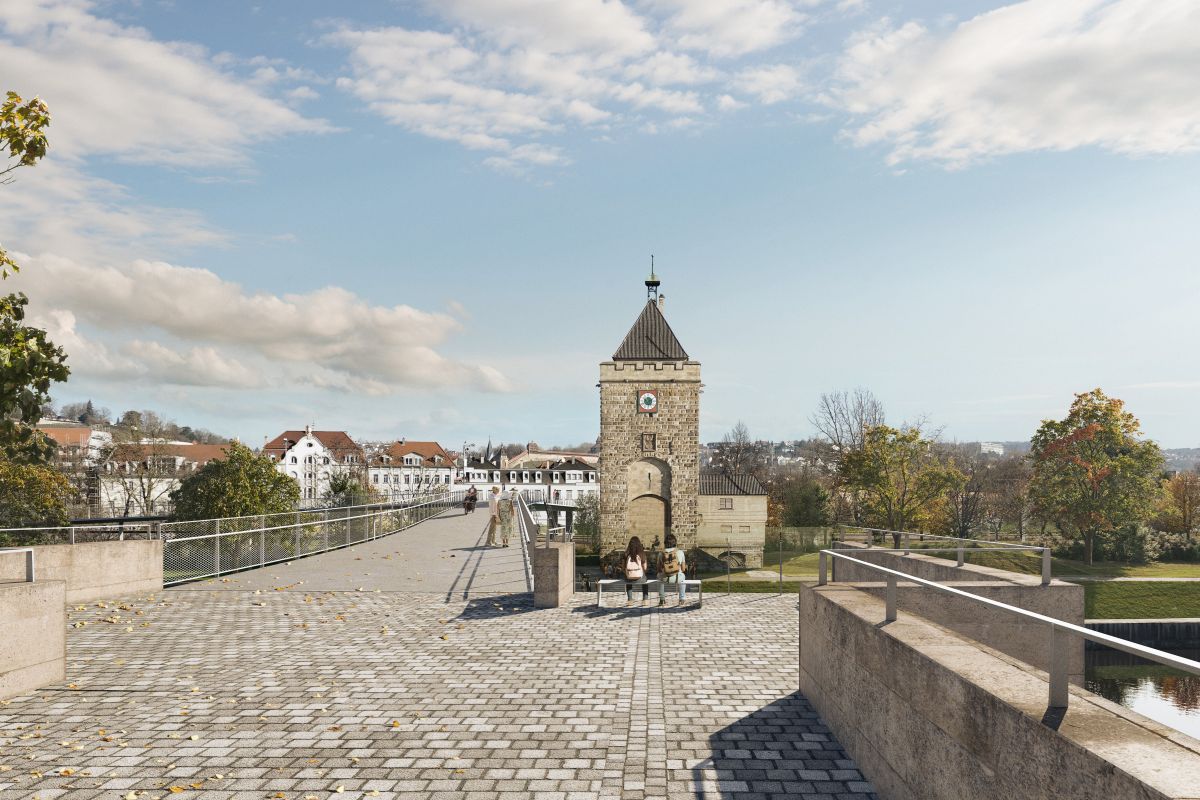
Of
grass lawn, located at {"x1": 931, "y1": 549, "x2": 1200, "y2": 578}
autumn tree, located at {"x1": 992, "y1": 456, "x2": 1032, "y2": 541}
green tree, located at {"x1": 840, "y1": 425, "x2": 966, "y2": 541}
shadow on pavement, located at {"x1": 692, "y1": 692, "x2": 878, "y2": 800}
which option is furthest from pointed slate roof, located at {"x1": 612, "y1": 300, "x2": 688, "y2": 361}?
shadow on pavement, located at {"x1": 692, "y1": 692, "x2": 878, "y2": 800}

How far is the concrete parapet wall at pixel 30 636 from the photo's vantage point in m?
8.84

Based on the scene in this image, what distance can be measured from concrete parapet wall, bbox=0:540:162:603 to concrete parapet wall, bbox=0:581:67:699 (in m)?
Result: 4.61

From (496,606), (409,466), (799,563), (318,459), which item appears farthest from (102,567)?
(409,466)

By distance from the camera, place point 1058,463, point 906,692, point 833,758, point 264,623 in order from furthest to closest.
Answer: point 1058,463 → point 264,623 → point 833,758 → point 906,692

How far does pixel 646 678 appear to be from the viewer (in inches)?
374

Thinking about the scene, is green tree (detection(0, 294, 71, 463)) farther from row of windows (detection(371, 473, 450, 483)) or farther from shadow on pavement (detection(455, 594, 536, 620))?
row of windows (detection(371, 473, 450, 483))

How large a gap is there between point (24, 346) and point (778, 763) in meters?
9.23

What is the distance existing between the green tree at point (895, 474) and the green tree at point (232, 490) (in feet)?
111

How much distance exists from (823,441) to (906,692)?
72595mm

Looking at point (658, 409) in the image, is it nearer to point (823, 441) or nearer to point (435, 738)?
point (823, 441)

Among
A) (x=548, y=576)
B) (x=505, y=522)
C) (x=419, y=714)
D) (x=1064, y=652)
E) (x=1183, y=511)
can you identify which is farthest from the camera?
(x=1183, y=511)

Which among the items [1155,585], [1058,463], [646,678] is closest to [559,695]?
[646,678]

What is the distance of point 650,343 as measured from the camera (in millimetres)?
49031

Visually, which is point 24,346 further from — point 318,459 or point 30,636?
point 318,459
